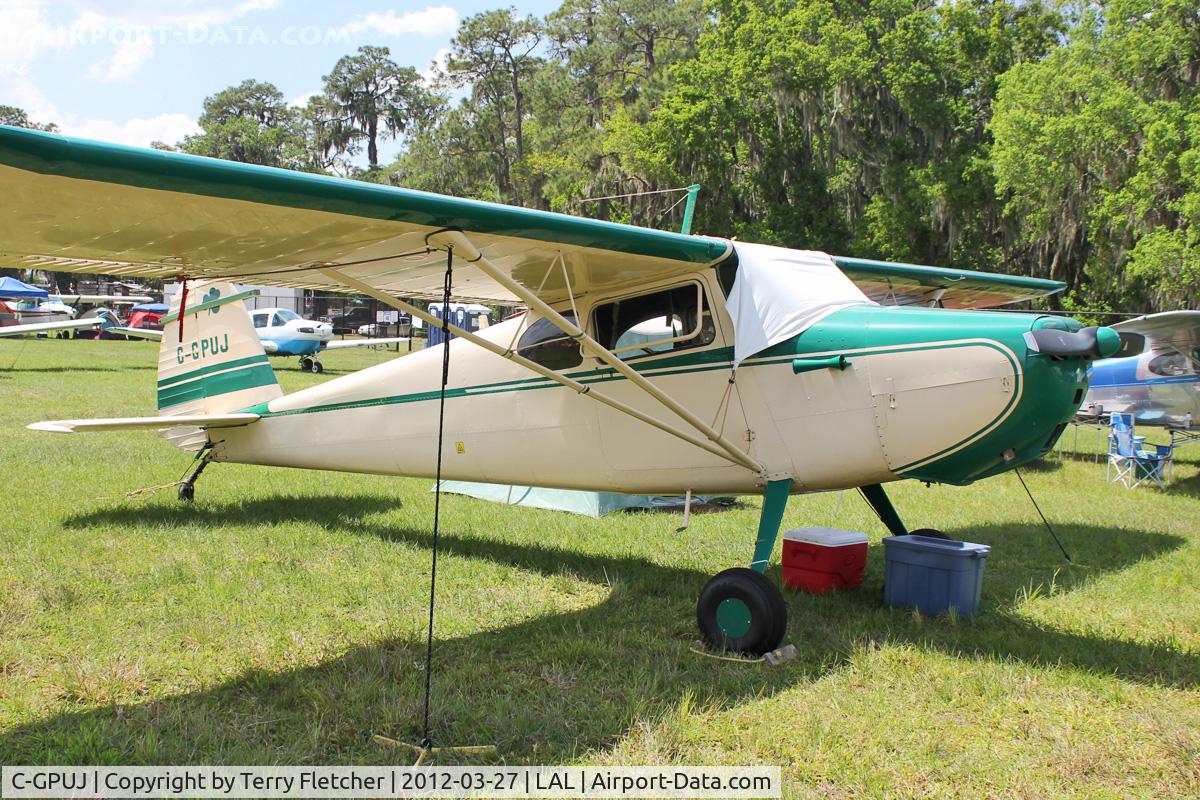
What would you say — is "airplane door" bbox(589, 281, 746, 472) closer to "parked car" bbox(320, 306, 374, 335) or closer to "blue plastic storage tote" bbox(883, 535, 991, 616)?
"blue plastic storage tote" bbox(883, 535, 991, 616)

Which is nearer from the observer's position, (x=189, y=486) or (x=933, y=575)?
(x=933, y=575)

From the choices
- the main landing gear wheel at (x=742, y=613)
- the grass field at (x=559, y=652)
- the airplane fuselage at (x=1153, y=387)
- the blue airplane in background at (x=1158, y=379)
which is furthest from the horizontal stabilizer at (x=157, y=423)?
the airplane fuselage at (x=1153, y=387)

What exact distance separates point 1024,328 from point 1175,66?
19.9 meters

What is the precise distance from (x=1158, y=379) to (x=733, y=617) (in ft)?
35.5

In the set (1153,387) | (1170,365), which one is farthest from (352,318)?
(1170,365)

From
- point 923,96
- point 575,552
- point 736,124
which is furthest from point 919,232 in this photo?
point 575,552

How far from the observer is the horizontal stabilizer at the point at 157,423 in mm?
6730

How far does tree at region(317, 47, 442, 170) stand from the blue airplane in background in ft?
207

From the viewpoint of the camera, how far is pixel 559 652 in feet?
15.9

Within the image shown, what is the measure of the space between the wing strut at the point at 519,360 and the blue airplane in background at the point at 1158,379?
30.2 ft

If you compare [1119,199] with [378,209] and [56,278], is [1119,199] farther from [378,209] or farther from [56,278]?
[56,278]

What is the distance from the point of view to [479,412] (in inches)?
258

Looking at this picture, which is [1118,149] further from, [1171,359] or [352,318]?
[352,318]

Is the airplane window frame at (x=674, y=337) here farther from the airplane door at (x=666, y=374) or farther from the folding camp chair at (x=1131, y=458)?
the folding camp chair at (x=1131, y=458)
